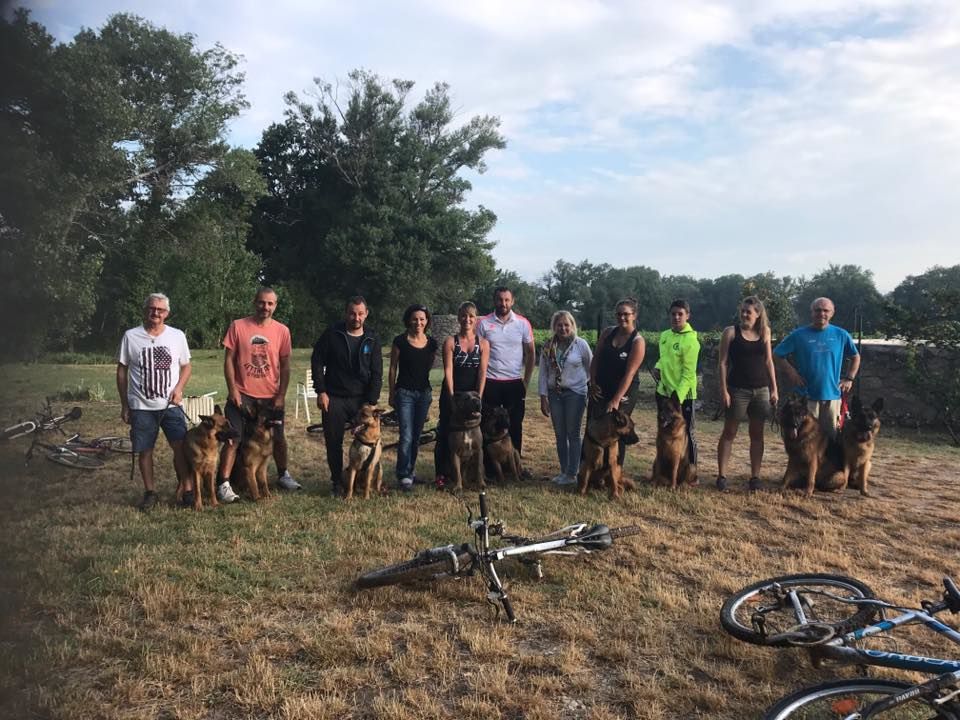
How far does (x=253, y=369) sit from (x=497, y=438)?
2.35 meters

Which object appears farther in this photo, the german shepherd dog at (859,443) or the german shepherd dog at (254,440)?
the german shepherd dog at (859,443)

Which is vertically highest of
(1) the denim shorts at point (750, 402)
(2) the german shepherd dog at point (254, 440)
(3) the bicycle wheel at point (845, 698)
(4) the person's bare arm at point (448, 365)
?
(4) the person's bare arm at point (448, 365)

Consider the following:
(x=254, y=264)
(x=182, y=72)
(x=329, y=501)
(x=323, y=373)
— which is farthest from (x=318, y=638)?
(x=254, y=264)

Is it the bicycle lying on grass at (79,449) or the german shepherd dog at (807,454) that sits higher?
the german shepherd dog at (807,454)

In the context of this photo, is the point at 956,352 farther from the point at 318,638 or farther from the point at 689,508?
the point at 318,638

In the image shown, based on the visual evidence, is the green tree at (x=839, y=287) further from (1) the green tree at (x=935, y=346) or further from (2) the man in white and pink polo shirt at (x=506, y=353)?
(2) the man in white and pink polo shirt at (x=506, y=353)

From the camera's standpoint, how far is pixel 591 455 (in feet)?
19.4

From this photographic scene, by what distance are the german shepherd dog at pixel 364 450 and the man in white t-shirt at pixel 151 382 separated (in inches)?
52.3

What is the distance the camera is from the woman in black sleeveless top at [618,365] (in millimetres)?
5930

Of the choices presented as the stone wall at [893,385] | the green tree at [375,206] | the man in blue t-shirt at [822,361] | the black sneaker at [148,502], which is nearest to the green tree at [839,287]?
the green tree at [375,206]

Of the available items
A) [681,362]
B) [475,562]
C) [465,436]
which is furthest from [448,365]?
[475,562]

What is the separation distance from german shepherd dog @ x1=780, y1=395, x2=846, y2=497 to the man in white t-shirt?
5.42 m

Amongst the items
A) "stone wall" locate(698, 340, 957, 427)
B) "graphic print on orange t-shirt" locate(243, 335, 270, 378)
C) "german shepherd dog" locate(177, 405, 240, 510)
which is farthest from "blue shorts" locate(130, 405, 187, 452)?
"stone wall" locate(698, 340, 957, 427)

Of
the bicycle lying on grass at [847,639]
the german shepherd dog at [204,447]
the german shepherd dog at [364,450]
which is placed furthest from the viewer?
the german shepherd dog at [364,450]
